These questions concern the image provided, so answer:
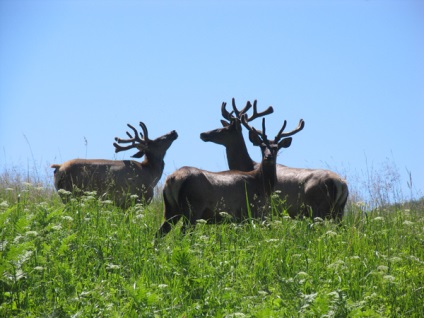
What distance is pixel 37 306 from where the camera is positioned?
17.3 feet

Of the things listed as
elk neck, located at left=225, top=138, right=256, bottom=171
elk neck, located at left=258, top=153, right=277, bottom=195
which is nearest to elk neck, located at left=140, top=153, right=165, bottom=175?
elk neck, located at left=225, top=138, right=256, bottom=171

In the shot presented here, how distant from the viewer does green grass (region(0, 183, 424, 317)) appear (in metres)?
5.11

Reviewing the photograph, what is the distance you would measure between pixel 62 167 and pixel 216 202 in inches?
171

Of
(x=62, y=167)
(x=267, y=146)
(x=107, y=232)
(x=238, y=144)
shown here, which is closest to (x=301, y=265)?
(x=107, y=232)

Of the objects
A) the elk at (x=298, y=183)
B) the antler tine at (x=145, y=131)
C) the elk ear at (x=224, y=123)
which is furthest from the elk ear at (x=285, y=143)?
the antler tine at (x=145, y=131)

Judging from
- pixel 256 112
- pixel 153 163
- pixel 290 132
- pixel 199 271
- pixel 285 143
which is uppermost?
pixel 256 112

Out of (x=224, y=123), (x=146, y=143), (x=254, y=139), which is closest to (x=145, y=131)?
(x=146, y=143)

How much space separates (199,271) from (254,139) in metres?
5.62

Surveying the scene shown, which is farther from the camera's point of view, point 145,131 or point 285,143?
point 145,131

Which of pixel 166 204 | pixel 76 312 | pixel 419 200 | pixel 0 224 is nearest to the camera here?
pixel 76 312

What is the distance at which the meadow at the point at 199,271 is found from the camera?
511cm

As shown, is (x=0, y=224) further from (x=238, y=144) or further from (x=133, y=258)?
(x=238, y=144)

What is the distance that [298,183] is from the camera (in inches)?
471

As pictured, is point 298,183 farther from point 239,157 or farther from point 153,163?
point 153,163
